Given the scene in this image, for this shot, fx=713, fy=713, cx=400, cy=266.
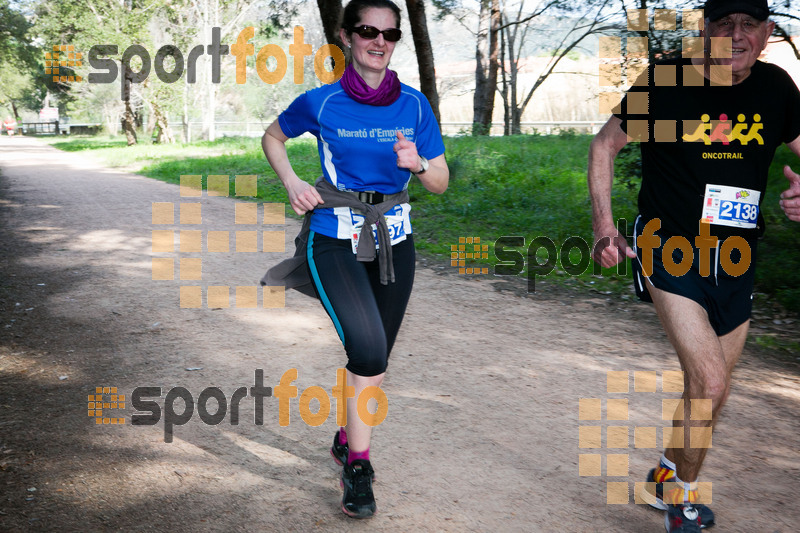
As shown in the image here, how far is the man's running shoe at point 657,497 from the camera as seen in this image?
11.1 ft

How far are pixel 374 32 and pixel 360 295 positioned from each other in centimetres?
123

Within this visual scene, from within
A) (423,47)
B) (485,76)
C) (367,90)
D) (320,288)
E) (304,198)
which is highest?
(485,76)

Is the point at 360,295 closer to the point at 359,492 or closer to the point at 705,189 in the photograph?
the point at 359,492

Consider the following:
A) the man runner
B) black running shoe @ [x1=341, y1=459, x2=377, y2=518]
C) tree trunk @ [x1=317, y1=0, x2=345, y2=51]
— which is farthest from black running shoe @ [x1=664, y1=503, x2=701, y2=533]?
tree trunk @ [x1=317, y1=0, x2=345, y2=51]

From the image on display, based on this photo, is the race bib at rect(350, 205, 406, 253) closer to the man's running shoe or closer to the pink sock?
the pink sock

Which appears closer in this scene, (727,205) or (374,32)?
(727,205)

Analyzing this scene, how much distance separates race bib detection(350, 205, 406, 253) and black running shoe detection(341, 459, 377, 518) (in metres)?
1.07

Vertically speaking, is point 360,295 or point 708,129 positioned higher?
point 708,129

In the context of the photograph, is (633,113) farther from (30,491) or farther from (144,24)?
(144,24)

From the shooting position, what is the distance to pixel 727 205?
10.2 ft

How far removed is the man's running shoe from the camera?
3.37m

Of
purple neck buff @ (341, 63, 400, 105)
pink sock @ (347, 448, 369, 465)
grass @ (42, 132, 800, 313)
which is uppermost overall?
purple neck buff @ (341, 63, 400, 105)

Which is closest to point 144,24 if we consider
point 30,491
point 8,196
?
point 8,196

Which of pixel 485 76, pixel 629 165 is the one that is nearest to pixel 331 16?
pixel 629 165
